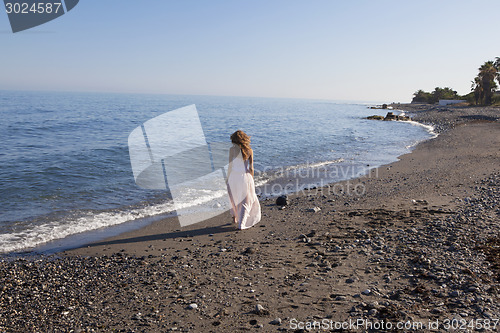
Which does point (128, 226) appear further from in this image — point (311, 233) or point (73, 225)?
point (311, 233)

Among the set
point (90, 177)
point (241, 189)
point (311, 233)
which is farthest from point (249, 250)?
point (90, 177)

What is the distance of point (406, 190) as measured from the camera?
11750 mm

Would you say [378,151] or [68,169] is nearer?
[68,169]

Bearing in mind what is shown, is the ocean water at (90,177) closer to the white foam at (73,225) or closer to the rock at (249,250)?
the white foam at (73,225)

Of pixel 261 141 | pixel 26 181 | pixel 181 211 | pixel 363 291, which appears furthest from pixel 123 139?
pixel 363 291

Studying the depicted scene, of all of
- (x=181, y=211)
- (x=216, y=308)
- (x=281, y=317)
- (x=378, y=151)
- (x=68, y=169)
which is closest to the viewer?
(x=281, y=317)

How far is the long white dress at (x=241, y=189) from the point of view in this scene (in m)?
8.66

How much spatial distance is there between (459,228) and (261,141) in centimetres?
2271

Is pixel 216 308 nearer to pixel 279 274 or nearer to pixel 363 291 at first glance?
pixel 279 274

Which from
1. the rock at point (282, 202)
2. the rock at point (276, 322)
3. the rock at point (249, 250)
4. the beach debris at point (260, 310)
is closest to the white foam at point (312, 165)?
the rock at point (282, 202)

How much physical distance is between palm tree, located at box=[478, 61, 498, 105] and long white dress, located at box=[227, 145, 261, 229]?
3149 inches

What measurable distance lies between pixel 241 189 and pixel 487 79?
81.9 metres

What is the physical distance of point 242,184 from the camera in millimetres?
8734

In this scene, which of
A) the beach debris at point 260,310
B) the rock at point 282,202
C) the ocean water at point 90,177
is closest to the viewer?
the beach debris at point 260,310
